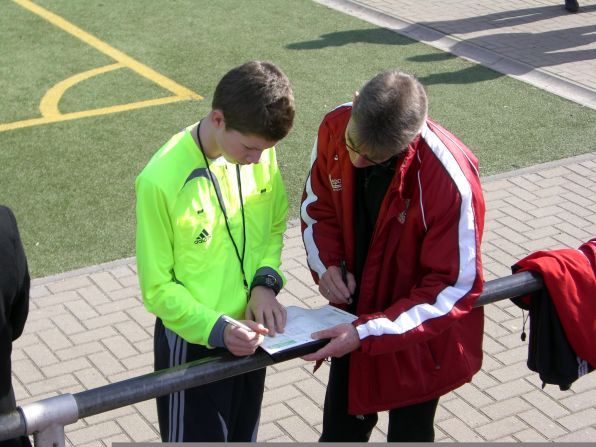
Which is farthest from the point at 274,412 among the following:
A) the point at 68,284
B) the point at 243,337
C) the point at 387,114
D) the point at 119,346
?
the point at 387,114

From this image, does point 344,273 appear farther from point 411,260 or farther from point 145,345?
point 145,345

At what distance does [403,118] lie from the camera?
2.99 m

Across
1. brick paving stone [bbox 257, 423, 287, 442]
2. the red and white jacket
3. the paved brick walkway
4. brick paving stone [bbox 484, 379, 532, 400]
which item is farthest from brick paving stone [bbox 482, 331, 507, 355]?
the red and white jacket

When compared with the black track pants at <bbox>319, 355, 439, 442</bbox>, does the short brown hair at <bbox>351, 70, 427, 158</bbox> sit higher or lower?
higher

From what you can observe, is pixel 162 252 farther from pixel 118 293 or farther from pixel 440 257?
pixel 118 293

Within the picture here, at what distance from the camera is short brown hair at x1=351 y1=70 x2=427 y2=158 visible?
9.75 feet

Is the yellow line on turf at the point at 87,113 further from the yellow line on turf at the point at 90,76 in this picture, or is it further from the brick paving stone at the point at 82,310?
the brick paving stone at the point at 82,310

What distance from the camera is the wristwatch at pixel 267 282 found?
10.7 feet

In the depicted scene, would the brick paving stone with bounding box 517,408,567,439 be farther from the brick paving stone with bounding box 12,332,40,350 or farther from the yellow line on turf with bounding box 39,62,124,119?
the yellow line on turf with bounding box 39,62,124,119

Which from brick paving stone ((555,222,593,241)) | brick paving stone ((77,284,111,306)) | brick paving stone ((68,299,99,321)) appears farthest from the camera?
brick paving stone ((555,222,593,241))

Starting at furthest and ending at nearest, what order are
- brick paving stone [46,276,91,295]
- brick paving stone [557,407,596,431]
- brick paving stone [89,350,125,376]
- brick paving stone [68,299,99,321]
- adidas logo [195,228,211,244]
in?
brick paving stone [46,276,91,295], brick paving stone [68,299,99,321], brick paving stone [89,350,125,376], brick paving stone [557,407,596,431], adidas logo [195,228,211,244]

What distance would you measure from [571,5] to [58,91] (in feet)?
22.8

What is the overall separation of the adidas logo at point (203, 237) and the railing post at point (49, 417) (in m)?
0.88

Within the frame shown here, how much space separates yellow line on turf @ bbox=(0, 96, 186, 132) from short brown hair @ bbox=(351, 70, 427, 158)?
6.51 metres
